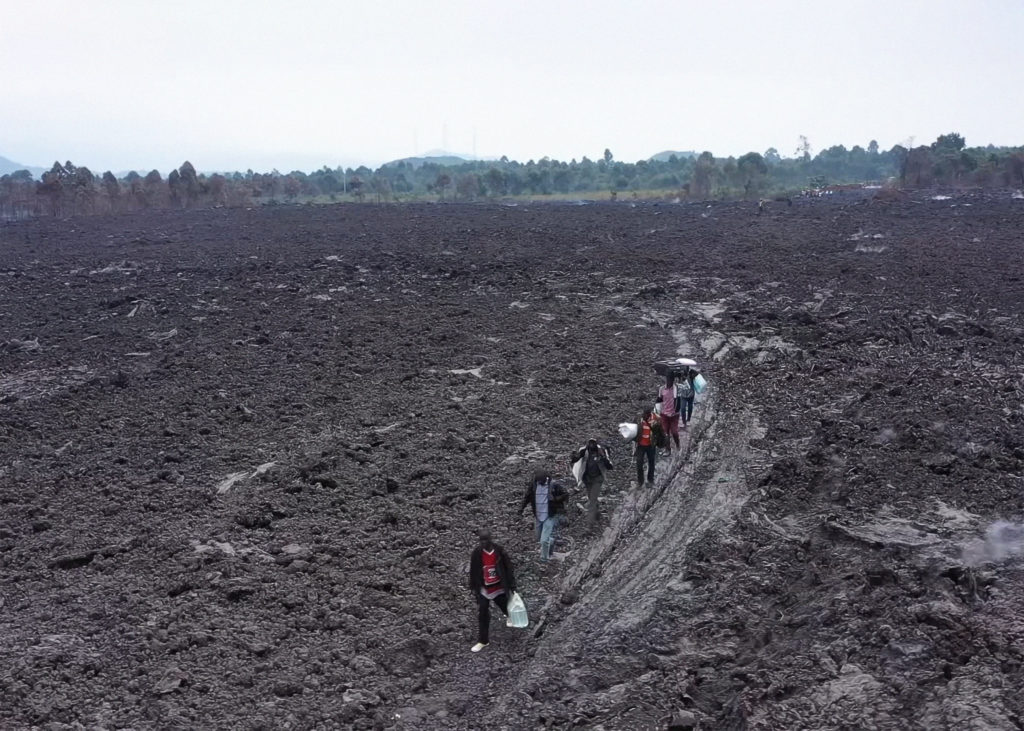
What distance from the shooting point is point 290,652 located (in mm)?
8398

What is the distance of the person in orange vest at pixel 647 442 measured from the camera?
11711 millimetres

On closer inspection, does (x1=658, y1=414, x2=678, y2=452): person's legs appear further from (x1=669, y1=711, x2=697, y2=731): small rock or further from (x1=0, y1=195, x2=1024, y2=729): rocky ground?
(x1=669, y1=711, x2=697, y2=731): small rock

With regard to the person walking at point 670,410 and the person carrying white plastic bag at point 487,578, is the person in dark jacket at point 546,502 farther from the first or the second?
the person walking at point 670,410

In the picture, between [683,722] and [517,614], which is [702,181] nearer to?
[517,614]

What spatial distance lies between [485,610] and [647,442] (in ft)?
14.1

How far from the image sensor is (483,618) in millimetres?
8453

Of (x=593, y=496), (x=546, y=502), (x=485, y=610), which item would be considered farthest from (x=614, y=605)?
(x=593, y=496)

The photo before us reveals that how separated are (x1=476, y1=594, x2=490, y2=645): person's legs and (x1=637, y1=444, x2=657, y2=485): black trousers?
4.26 m

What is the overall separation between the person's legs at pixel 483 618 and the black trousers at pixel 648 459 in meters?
4.26

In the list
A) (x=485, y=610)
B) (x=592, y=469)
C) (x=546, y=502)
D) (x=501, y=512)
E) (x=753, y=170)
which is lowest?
(x=501, y=512)

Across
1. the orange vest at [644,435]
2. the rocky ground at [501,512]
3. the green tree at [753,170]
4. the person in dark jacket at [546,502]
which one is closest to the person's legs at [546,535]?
the person in dark jacket at [546,502]

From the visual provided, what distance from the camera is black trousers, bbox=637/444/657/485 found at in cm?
1193

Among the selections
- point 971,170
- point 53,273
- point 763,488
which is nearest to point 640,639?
point 763,488

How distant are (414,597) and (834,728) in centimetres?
471
